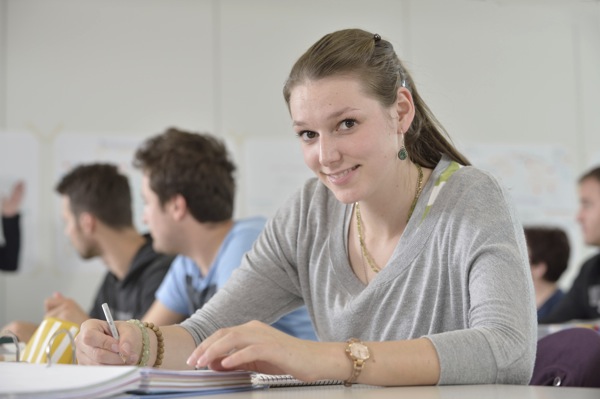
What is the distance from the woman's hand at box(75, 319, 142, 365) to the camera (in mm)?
1281

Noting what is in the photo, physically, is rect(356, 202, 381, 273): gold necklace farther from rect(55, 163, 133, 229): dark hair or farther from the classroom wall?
the classroom wall

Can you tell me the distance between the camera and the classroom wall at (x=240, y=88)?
409cm

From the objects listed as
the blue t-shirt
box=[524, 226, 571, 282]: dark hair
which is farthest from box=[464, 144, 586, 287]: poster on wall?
the blue t-shirt

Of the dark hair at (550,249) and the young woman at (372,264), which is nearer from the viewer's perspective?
the young woman at (372,264)

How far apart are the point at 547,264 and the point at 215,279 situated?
211cm

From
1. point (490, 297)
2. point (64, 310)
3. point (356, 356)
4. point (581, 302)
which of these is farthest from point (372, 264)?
point (581, 302)

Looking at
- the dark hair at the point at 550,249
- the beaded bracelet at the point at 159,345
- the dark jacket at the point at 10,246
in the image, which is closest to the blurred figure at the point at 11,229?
the dark jacket at the point at 10,246

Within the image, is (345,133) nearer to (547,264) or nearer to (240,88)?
(547,264)

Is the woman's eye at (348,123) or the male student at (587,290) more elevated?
the woman's eye at (348,123)

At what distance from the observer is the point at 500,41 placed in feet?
15.6

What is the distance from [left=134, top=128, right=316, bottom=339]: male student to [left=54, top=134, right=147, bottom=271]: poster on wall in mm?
1533

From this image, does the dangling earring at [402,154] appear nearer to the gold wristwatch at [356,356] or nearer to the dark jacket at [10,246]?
the gold wristwatch at [356,356]

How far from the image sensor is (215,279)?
8.18 ft

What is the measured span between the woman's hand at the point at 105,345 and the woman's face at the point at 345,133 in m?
0.40
